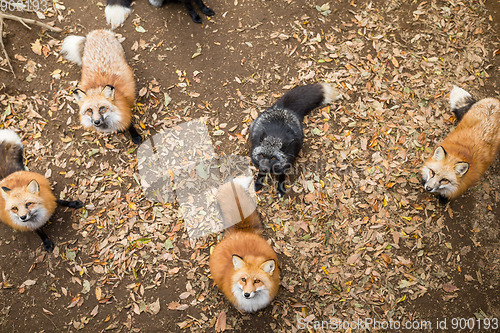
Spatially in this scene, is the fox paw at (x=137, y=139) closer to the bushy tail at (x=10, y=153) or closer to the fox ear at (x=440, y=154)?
the bushy tail at (x=10, y=153)

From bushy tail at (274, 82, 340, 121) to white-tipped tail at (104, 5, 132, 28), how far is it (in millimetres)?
4386

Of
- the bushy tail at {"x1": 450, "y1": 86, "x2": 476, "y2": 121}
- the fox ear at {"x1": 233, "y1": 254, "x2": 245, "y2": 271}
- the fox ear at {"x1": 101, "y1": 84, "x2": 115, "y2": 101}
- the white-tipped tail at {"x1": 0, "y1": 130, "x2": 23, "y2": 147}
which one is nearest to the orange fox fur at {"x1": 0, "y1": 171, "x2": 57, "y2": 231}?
the white-tipped tail at {"x1": 0, "y1": 130, "x2": 23, "y2": 147}

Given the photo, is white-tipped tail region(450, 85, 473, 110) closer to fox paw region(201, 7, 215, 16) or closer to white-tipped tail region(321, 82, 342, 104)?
white-tipped tail region(321, 82, 342, 104)

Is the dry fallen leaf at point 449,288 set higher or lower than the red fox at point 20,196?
lower

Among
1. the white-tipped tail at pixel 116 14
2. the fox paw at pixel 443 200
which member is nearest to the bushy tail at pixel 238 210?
the fox paw at pixel 443 200

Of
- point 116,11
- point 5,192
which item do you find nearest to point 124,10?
point 116,11

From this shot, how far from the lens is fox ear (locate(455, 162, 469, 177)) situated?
13.2ft

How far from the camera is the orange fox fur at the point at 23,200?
163 inches

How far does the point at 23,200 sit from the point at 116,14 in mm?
4621

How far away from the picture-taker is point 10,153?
196 inches

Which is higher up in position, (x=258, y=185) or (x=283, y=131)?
(x=283, y=131)

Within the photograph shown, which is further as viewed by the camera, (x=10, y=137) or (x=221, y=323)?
(x=10, y=137)

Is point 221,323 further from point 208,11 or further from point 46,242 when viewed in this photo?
point 208,11

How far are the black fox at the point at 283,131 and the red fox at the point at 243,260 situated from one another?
68 centimetres
